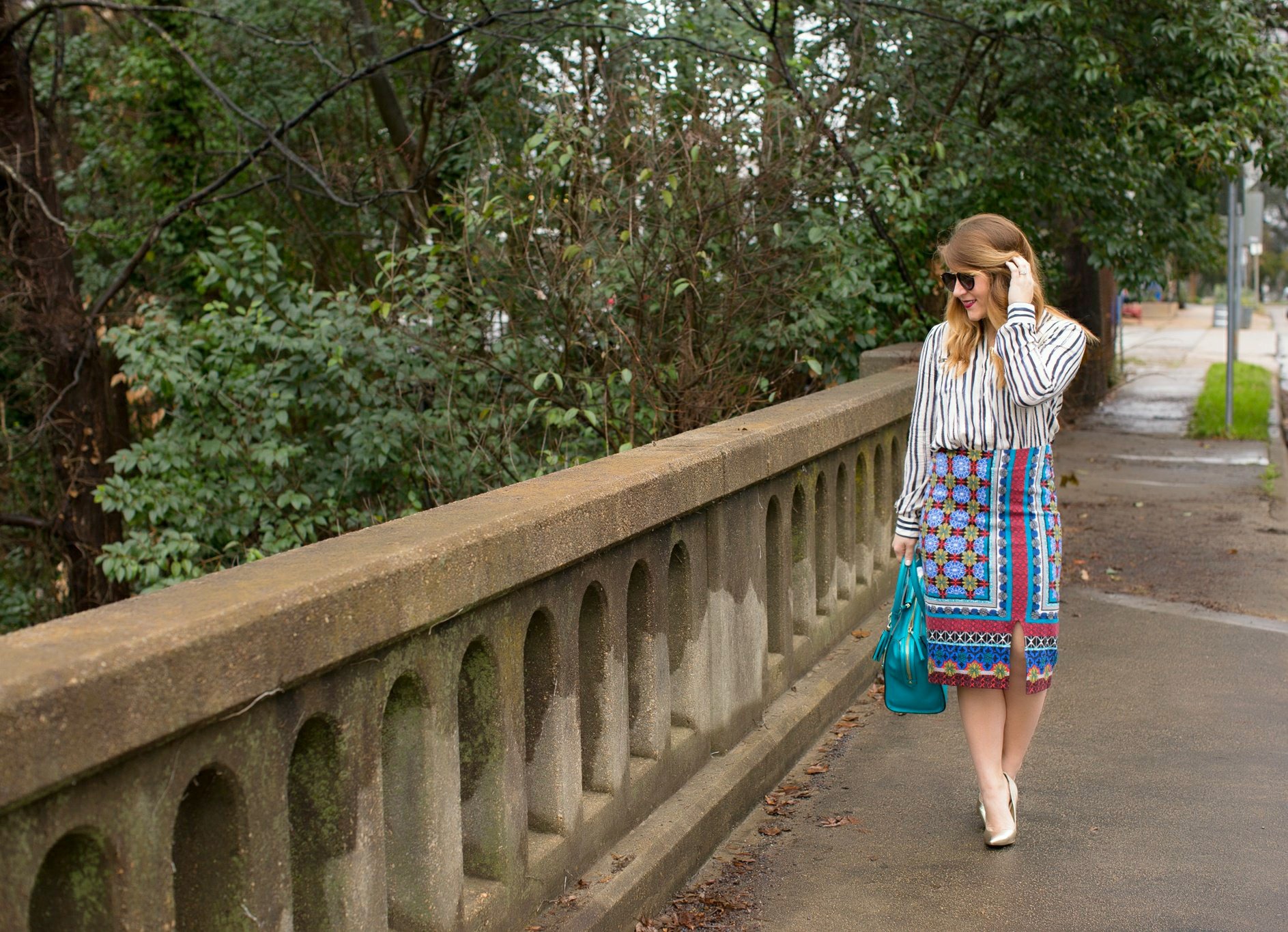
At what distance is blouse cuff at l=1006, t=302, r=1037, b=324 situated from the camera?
A: 4.22 m

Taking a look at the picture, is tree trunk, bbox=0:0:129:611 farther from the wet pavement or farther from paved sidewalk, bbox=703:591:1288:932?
paved sidewalk, bbox=703:591:1288:932

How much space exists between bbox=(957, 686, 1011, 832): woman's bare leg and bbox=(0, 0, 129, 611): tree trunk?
8.84 meters

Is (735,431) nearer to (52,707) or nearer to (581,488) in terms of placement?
(581,488)

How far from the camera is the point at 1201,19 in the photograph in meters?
9.82

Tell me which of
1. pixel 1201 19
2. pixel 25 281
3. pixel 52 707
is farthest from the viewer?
pixel 25 281

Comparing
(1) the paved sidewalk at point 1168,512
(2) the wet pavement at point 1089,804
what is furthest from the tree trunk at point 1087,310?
(2) the wet pavement at point 1089,804

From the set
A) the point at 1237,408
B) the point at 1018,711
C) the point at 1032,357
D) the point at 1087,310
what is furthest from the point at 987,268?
the point at 1237,408

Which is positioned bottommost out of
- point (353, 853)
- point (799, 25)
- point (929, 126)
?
point (353, 853)

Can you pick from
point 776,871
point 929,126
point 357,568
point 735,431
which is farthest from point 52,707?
point 929,126

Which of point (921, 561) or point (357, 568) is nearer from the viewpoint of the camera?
point (357, 568)

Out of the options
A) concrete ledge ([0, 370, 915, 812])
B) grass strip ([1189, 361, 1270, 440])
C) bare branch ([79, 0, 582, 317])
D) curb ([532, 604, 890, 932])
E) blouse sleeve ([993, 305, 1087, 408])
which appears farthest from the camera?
grass strip ([1189, 361, 1270, 440])

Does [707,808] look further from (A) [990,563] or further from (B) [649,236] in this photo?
(B) [649,236]

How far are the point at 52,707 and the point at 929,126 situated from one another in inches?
359

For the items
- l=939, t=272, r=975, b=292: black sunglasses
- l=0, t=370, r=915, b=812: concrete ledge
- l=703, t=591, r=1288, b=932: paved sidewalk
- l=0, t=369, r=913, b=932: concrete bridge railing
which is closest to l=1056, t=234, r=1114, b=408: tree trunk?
l=703, t=591, r=1288, b=932: paved sidewalk
